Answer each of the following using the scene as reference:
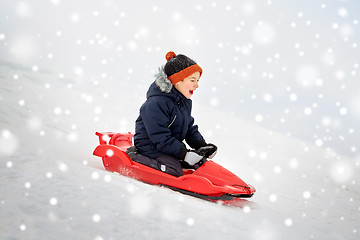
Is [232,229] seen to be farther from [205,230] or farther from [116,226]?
[116,226]

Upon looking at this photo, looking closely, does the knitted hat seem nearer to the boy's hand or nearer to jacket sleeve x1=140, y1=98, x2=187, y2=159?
jacket sleeve x1=140, y1=98, x2=187, y2=159

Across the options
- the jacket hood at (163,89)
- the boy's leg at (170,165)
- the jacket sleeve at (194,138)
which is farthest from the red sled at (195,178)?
the jacket hood at (163,89)

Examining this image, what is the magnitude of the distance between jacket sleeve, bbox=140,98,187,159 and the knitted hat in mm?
324

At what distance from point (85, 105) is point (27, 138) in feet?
10.3

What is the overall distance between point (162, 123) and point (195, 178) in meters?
0.62

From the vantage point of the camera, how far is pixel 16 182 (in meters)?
1.61

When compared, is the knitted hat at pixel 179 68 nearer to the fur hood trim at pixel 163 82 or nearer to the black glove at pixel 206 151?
the fur hood trim at pixel 163 82

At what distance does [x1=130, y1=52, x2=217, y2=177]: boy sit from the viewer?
282 centimetres

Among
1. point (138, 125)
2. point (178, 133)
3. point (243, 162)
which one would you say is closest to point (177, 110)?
point (178, 133)

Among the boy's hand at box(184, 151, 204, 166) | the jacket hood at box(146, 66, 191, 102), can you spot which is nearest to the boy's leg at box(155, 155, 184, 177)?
the boy's hand at box(184, 151, 204, 166)

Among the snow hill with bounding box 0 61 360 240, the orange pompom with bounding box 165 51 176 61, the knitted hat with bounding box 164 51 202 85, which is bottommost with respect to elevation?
the snow hill with bounding box 0 61 360 240

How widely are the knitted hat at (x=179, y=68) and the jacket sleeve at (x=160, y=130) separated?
12.8 inches

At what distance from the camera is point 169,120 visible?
2951 mm

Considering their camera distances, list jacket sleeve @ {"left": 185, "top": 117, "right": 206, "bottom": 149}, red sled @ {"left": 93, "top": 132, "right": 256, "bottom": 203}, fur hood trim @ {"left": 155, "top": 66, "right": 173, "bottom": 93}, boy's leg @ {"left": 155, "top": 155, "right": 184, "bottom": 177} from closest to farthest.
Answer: red sled @ {"left": 93, "top": 132, "right": 256, "bottom": 203}
boy's leg @ {"left": 155, "top": 155, "right": 184, "bottom": 177}
fur hood trim @ {"left": 155, "top": 66, "right": 173, "bottom": 93}
jacket sleeve @ {"left": 185, "top": 117, "right": 206, "bottom": 149}
